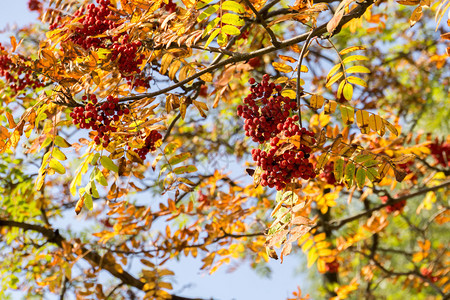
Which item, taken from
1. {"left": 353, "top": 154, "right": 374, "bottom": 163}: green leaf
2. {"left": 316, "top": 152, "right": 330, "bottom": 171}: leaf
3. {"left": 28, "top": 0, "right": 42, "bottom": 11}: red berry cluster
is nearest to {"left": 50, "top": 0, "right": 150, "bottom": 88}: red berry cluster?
{"left": 316, "top": 152, "right": 330, "bottom": 171}: leaf

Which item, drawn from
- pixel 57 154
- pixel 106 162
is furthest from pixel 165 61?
pixel 57 154

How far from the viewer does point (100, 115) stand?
194 centimetres

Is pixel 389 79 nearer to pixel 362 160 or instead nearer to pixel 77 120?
pixel 362 160

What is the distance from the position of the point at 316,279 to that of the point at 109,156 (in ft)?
24.2

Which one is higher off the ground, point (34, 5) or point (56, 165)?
point (34, 5)

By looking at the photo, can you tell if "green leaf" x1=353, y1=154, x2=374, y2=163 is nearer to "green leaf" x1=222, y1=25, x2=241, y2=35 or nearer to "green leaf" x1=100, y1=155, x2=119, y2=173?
"green leaf" x1=222, y1=25, x2=241, y2=35

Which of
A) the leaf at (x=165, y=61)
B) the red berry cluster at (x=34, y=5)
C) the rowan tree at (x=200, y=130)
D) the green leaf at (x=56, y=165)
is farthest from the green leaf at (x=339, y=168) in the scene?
the red berry cluster at (x=34, y=5)

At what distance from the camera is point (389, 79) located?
5801 mm

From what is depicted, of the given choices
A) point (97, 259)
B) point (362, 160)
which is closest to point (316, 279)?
point (97, 259)

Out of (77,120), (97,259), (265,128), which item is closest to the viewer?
(265,128)

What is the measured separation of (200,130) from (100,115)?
3.57 metres

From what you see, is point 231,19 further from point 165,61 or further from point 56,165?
point 56,165

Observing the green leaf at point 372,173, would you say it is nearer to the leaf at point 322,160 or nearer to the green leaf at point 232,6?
the leaf at point 322,160

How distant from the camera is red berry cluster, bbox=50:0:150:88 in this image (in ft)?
6.86
